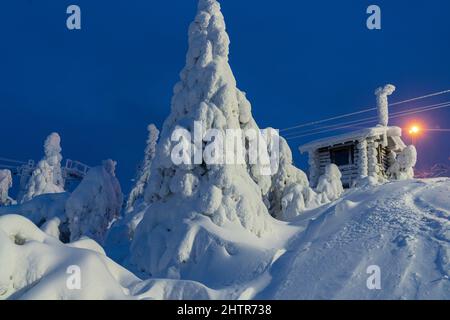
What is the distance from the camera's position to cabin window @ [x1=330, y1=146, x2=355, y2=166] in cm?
3166

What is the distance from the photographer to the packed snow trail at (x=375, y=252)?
9867mm

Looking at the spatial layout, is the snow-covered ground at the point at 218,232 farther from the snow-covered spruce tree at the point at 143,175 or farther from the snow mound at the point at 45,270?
the snow-covered spruce tree at the point at 143,175

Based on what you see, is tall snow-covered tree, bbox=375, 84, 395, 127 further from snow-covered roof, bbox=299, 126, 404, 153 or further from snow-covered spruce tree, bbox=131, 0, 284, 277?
snow-covered spruce tree, bbox=131, 0, 284, 277

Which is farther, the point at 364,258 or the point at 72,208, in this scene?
the point at 72,208

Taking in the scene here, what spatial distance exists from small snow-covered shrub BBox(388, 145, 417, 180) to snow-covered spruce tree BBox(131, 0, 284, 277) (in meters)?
14.8

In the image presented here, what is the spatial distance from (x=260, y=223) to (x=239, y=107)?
5.40 meters

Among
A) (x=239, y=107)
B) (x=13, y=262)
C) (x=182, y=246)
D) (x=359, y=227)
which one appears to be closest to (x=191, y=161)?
(x=182, y=246)

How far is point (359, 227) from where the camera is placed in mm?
13742

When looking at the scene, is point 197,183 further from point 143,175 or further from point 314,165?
point 143,175

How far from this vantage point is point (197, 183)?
50.4 feet

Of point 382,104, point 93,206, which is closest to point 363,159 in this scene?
point 382,104

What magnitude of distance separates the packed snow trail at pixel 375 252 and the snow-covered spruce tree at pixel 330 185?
21.7ft

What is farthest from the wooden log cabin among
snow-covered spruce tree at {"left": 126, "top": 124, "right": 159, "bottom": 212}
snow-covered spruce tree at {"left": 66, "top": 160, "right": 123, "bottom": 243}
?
snow-covered spruce tree at {"left": 66, "top": 160, "right": 123, "bottom": 243}
